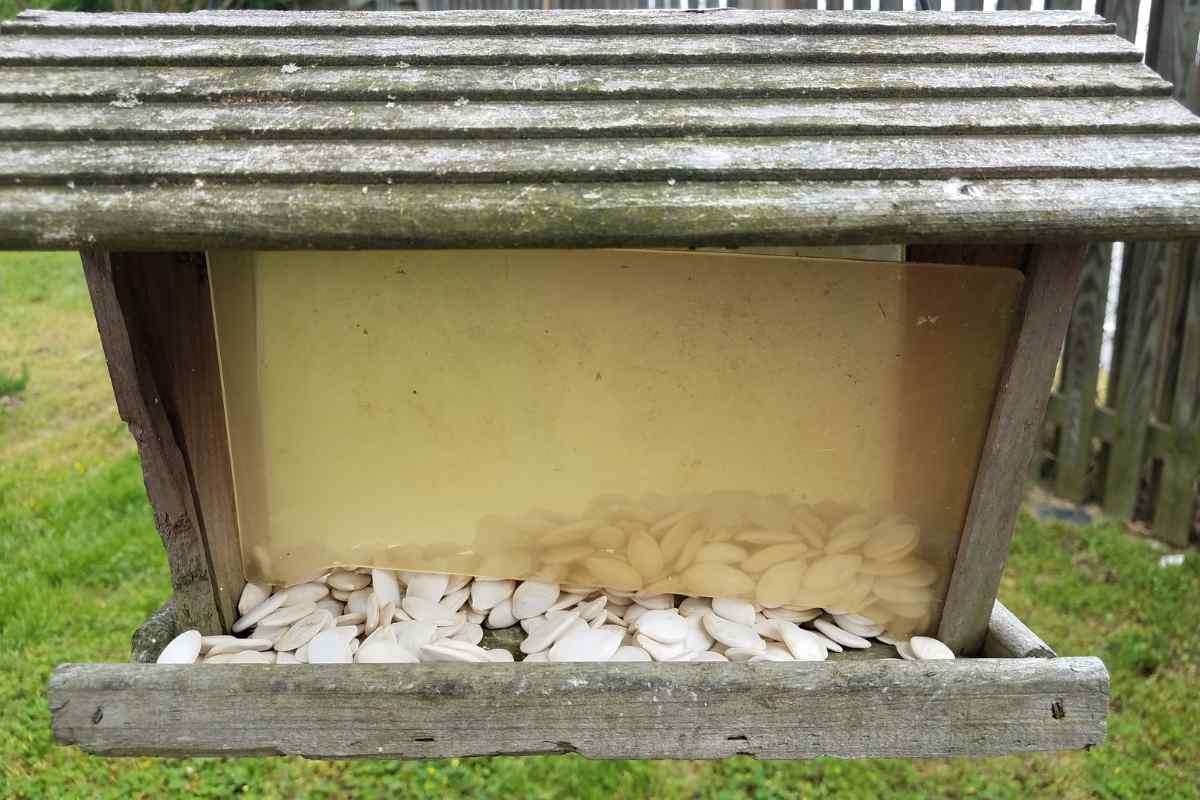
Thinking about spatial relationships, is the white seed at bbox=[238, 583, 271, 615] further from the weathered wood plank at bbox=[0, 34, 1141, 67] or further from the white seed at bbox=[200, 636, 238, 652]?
the weathered wood plank at bbox=[0, 34, 1141, 67]

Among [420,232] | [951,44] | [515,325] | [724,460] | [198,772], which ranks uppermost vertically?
[951,44]

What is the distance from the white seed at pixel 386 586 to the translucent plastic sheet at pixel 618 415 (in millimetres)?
20

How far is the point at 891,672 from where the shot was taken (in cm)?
119

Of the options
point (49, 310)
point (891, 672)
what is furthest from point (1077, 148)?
point (49, 310)

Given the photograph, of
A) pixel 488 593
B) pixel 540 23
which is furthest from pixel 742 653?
pixel 540 23

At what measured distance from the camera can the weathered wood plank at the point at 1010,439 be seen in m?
1.15

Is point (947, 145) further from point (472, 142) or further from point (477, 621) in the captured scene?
point (477, 621)

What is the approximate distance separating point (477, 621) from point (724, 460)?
0.40 meters

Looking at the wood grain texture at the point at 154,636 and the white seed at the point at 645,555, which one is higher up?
the white seed at the point at 645,555

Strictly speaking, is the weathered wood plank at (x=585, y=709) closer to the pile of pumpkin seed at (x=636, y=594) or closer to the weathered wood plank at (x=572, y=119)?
the pile of pumpkin seed at (x=636, y=594)

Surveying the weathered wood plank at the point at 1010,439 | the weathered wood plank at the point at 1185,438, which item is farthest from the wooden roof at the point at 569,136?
the weathered wood plank at the point at 1185,438

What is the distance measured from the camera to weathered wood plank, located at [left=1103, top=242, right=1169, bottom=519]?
2.93m

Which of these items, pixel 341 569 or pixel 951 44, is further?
pixel 341 569

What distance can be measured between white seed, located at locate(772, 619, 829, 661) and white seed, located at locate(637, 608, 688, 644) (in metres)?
0.13
